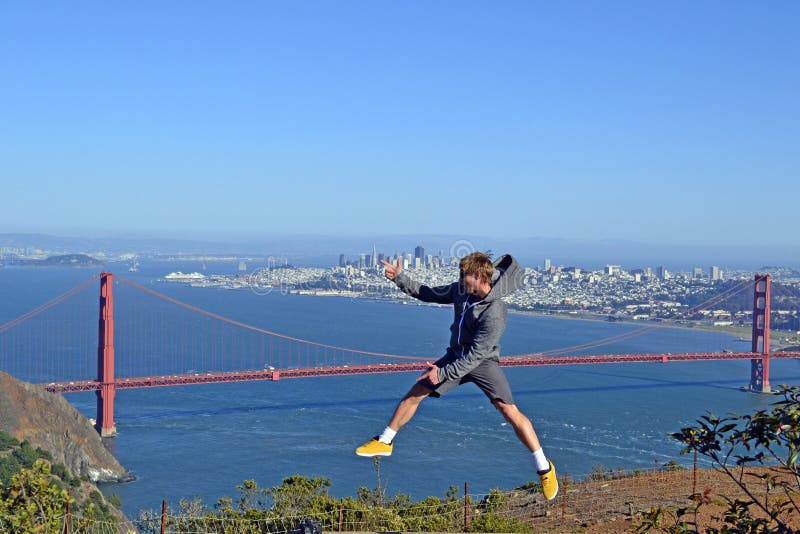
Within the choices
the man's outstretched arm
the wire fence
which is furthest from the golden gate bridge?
the man's outstretched arm

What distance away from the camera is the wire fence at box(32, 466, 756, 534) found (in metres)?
3.60

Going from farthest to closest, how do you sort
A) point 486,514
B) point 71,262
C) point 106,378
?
1. point 71,262
2. point 106,378
3. point 486,514

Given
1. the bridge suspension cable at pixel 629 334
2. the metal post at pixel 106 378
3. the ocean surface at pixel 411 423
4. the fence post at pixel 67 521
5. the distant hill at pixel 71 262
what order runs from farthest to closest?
the distant hill at pixel 71 262 < the bridge suspension cable at pixel 629 334 < the metal post at pixel 106 378 < the ocean surface at pixel 411 423 < the fence post at pixel 67 521

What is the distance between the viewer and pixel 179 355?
24281 mm

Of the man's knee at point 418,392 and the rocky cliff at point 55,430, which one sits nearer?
the man's knee at point 418,392

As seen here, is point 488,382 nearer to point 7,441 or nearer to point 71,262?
point 7,441

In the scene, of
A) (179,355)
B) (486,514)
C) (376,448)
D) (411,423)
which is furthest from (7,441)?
(179,355)

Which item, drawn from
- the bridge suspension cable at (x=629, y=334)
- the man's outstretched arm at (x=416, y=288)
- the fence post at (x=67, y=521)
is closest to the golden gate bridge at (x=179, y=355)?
the bridge suspension cable at (x=629, y=334)

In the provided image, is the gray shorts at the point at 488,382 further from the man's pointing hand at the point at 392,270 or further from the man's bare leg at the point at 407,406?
the man's pointing hand at the point at 392,270

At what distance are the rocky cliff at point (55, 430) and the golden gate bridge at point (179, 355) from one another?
1.20m

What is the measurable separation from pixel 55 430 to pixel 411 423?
5898mm

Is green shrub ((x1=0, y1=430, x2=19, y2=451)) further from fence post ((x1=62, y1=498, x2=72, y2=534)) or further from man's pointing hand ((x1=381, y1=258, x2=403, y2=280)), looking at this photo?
man's pointing hand ((x1=381, y1=258, x2=403, y2=280))

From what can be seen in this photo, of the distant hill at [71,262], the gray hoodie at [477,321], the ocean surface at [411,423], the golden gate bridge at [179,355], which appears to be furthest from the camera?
the distant hill at [71,262]

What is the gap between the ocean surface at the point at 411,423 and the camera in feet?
38.8
